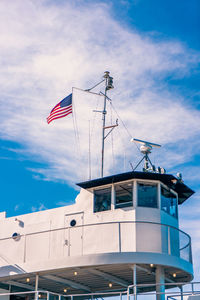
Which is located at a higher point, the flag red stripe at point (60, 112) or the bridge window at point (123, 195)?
the flag red stripe at point (60, 112)

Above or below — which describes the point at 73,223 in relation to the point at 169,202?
below

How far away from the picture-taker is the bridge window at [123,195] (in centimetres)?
2034

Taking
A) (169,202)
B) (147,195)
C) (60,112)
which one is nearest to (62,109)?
(60,112)

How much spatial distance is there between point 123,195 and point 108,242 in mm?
2409

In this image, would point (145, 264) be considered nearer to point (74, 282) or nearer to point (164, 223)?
point (164, 223)

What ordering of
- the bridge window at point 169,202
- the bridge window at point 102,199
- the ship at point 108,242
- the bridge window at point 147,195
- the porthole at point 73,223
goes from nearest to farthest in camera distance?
the ship at point 108,242, the bridge window at point 147,195, the bridge window at point 102,199, the bridge window at point 169,202, the porthole at point 73,223

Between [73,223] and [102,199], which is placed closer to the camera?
[102,199]

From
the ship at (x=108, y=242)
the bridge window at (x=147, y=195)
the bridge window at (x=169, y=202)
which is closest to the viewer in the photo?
the ship at (x=108, y=242)

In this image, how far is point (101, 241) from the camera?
19.1m

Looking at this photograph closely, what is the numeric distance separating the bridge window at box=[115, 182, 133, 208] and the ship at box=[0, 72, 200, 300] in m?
0.04

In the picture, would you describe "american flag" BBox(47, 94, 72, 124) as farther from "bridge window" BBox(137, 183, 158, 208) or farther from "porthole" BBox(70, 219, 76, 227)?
"bridge window" BBox(137, 183, 158, 208)

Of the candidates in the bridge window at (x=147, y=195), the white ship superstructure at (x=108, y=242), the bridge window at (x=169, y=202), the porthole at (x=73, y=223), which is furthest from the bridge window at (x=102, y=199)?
the bridge window at (x=169, y=202)

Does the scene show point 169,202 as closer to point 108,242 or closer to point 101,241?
point 108,242

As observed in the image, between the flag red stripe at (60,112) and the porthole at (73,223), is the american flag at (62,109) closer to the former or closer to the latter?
the flag red stripe at (60,112)
